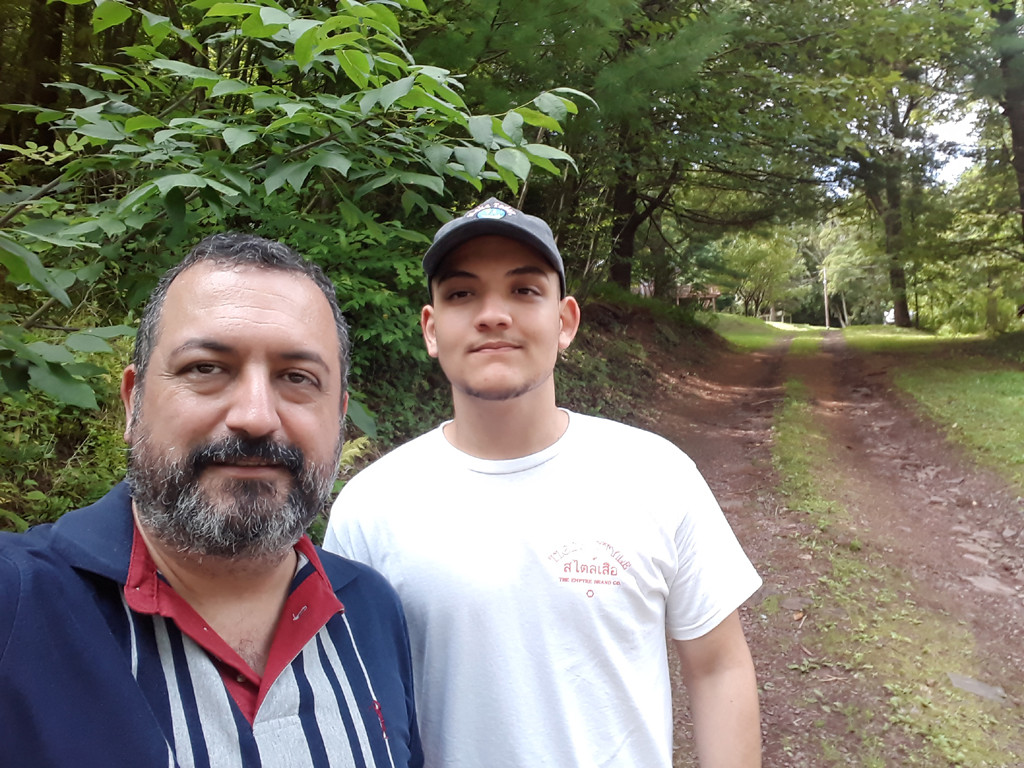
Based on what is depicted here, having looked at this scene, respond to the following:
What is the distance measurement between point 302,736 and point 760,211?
1693cm

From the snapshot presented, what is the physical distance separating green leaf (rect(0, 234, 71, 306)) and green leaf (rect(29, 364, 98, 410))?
0.73 ft

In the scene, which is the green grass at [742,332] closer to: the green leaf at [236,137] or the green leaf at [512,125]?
the green leaf at [512,125]

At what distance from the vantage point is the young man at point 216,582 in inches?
38.0

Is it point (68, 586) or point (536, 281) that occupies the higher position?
point (536, 281)

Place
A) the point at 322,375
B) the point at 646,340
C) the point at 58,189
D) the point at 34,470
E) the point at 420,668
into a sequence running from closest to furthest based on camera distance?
the point at 322,375 < the point at 420,668 < the point at 58,189 < the point at 34,470 < the point at 646,340

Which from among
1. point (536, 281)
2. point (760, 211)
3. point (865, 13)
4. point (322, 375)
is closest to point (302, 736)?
point (322, 375)

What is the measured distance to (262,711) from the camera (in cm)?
112

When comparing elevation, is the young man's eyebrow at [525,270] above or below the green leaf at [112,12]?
below

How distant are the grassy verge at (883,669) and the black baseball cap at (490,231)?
3.22 m

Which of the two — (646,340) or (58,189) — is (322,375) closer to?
(58,189)

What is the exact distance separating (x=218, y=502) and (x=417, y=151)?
1394 mm

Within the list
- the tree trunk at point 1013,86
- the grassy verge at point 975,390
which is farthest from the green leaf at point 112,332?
the tree trunk at point 1013,86

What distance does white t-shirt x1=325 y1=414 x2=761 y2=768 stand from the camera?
4.87 feet

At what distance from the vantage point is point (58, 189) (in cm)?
224
